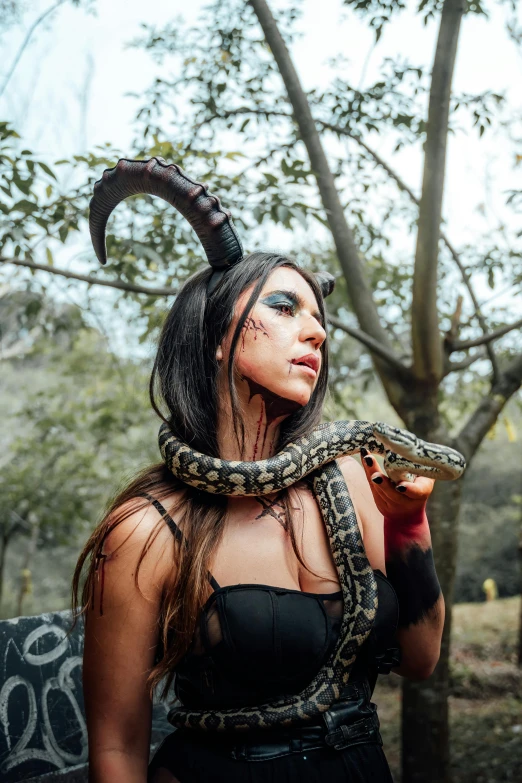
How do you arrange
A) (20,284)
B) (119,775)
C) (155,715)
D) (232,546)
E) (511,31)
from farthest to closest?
(20,284), (511,31), (155,715), (232,546), (119,775)

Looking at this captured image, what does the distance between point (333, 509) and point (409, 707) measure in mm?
3465

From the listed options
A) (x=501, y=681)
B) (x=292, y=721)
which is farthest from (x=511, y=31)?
(x=501, y=681)

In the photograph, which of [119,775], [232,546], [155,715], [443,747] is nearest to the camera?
[119,775]

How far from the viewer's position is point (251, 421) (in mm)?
2672

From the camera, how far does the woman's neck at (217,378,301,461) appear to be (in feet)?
8.59

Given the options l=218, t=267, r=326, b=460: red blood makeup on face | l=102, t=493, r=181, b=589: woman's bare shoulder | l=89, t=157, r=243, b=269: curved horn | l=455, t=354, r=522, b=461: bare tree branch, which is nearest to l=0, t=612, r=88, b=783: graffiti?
l=102, t=493, r=181, b=589: woman's bare shoulder

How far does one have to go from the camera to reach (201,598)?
7.57 feet

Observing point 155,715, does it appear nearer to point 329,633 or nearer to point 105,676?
point 105,676

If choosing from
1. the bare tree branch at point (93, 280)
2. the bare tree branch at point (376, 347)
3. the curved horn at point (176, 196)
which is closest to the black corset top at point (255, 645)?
the curved horn at point (176, 196)

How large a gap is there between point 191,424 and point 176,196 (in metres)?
0.85

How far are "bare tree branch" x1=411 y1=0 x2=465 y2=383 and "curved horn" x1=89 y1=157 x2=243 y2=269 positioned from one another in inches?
91.3

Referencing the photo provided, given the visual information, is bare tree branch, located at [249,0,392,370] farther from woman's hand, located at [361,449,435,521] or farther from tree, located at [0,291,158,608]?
tree, located at [0,291,158,608]

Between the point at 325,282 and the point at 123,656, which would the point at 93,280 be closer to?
the point at 325,282

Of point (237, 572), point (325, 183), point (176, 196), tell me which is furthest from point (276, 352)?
point (325, 183)
